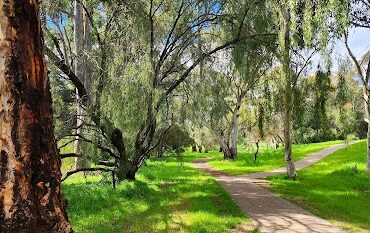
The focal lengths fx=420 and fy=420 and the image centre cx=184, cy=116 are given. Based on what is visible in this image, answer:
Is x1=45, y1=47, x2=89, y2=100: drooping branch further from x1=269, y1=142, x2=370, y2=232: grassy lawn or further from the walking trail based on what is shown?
x1=269, y1=142, x2=370, y2=232: grassy lawn

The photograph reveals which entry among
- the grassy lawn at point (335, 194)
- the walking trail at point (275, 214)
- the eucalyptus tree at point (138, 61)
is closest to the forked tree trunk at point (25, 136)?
the walking trail at point (275, 214)

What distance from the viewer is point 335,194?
1366 cm

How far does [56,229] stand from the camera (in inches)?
120

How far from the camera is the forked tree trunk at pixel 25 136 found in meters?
2.93

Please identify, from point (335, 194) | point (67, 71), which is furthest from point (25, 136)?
point (335, 194)

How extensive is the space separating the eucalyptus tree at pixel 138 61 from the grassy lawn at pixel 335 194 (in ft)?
17.0

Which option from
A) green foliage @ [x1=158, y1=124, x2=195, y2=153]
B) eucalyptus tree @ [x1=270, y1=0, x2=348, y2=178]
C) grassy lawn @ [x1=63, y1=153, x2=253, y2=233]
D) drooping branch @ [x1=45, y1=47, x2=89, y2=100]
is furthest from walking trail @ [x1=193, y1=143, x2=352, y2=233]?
drooping branch @ [x1=45, y1=47, x2=89, y2=100]

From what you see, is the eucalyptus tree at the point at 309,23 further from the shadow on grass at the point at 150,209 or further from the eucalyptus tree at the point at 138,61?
the shadow on grass at the point at 150,209

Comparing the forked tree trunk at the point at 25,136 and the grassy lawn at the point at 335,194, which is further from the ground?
the forked tree trunk at the point at 25,136

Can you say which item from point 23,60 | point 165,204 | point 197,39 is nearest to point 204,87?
point 197,39

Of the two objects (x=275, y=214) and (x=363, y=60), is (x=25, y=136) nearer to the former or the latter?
(x=275, y=214)

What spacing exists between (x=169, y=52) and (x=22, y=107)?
10.9m

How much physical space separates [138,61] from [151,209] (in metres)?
4.24

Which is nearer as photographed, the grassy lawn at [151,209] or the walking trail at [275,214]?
the walking trail at [275,214]
